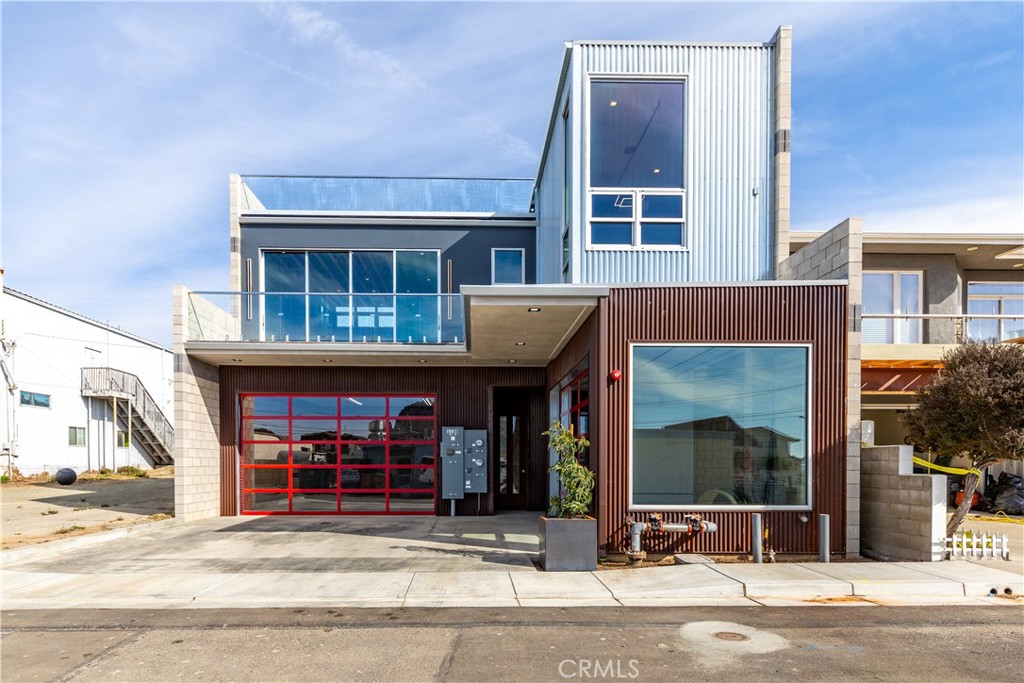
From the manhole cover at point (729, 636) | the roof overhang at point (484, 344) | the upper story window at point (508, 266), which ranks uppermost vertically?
the upper story window at point (508, 266)

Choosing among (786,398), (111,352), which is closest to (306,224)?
(786,398)

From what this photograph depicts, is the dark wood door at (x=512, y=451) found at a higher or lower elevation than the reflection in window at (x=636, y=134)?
lower

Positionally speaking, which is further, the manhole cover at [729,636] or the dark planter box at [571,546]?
the dark planter box at [571,546]

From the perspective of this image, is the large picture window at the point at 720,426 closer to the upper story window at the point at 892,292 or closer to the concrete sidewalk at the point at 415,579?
the concrete sidewalk at the point at 415,579

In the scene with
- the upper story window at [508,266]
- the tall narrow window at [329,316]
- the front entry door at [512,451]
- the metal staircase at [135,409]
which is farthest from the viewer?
the metal staircase at [135,409]

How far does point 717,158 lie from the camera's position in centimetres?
1154

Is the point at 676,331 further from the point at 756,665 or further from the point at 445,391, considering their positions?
the point at 445,391

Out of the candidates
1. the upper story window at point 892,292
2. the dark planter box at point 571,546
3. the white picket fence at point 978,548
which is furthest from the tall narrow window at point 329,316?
the upper story window at point 892,292

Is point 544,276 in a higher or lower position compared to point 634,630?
higher

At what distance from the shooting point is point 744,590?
7.81 meters

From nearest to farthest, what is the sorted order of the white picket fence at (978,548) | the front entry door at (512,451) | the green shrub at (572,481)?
the green shrub at (572,481) → the white picket fence at (978,548) → the front entry door at (512,451)

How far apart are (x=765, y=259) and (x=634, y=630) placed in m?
7.59

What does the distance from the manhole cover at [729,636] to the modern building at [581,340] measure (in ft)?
10.9

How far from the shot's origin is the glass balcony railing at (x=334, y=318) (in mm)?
14438
